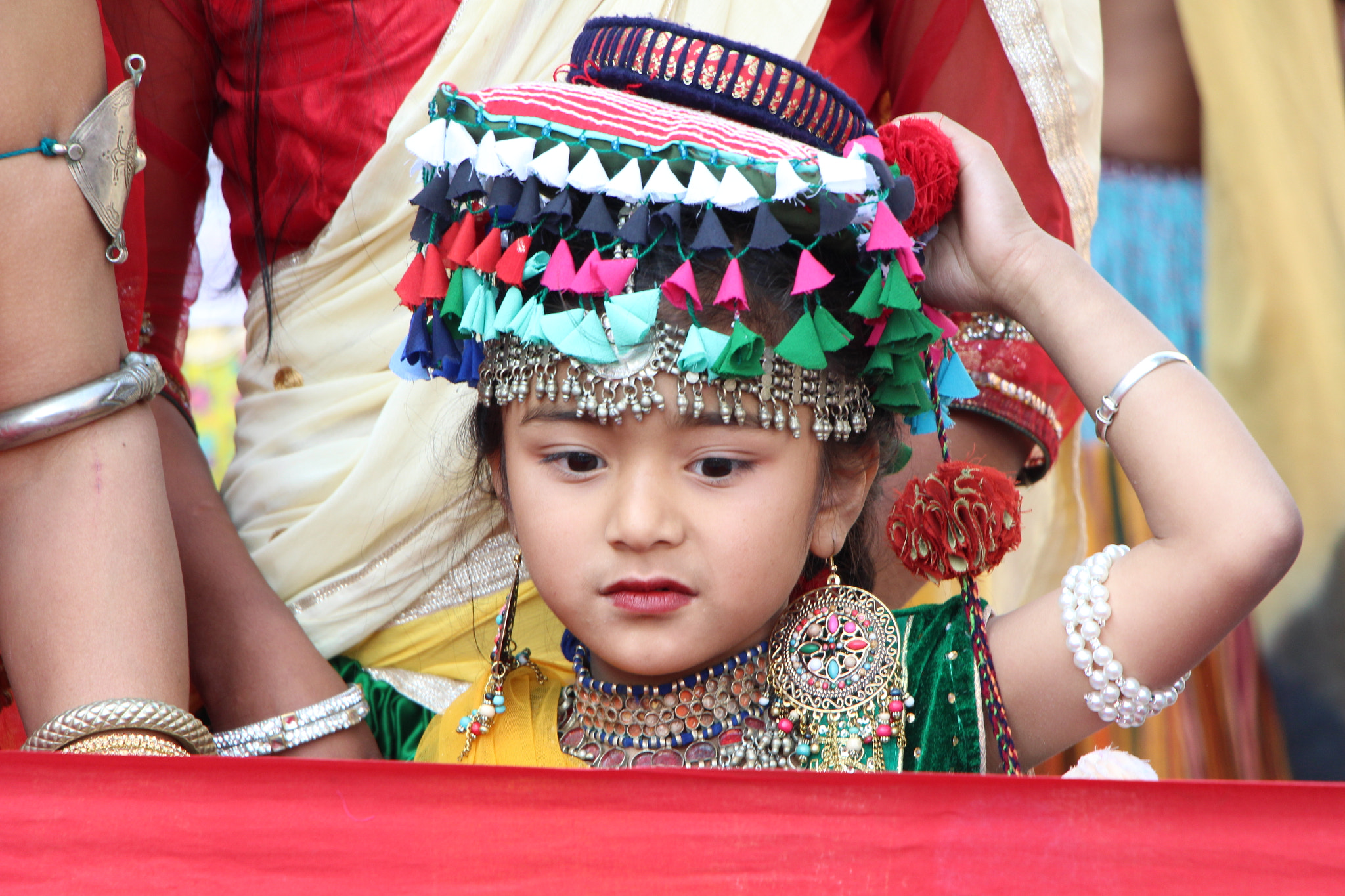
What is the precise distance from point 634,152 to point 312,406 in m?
0.70

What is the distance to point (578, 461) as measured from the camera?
117 cm

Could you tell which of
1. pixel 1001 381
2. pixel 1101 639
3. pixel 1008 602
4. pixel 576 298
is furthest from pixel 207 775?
Answer: pixel 1008 602

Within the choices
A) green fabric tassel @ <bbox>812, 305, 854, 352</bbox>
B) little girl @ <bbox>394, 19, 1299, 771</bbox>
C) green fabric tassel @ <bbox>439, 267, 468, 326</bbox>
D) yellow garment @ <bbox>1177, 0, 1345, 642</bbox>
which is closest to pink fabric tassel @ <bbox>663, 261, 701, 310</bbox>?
little girl @ <bbox>394, 19, 1299, 771</bbox>

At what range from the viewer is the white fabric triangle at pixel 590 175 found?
Answer: 3.43 feet

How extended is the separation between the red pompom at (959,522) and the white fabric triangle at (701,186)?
1.29 feet

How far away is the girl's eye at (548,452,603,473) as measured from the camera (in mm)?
1158

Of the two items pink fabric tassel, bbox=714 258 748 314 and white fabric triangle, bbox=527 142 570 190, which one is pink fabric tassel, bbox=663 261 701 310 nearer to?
pink fabric tassel, bbox=714 258 748 314

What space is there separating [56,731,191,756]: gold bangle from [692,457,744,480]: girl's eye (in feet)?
1.77

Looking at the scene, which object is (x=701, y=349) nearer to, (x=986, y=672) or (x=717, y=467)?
(x=717, y=467)

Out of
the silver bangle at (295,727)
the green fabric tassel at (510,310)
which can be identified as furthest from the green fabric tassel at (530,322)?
the silver bangle at (295,727)

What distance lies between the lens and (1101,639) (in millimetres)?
1134

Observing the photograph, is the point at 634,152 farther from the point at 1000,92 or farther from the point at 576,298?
the point at 1000,92

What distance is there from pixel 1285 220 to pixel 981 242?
111 cm

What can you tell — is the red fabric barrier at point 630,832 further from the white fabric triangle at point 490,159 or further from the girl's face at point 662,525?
the white fabric triangle at point 490,159
